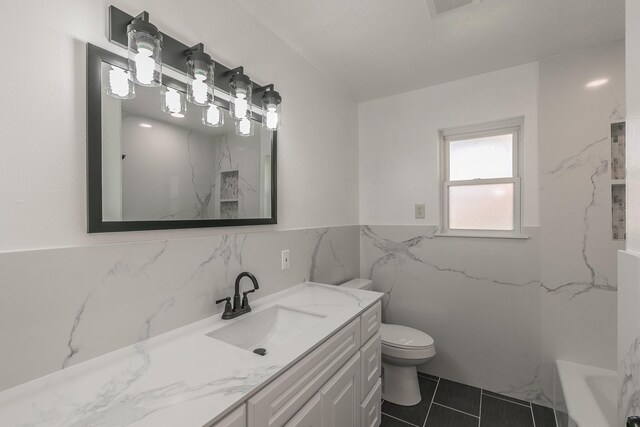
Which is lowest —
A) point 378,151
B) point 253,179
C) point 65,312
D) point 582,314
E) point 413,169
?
point 582,314

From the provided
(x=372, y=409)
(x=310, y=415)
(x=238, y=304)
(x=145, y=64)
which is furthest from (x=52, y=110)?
(x=372, y=409)

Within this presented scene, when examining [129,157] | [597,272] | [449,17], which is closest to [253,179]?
[129,157]

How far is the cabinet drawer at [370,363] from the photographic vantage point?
1.54m

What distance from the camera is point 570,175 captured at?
1.91 metres

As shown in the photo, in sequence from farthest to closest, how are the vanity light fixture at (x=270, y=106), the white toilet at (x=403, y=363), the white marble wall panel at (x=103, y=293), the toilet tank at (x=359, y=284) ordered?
the toilet tank at (x=359, y=284)
the white toilet at (x=403, y=363)
the vanity light fixture at (x=270, y=106)
the white marble wall panel at (x=103, y=293)

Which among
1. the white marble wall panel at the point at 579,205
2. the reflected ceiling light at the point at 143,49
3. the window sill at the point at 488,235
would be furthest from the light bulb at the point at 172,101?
the white marble wall panel at the point at 579,205

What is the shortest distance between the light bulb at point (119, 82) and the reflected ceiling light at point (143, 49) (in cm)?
3

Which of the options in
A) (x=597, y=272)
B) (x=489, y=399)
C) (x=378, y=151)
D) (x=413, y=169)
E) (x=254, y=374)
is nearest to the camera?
(x=254, y=374)

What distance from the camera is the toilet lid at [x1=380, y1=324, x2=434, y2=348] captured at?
1994mm

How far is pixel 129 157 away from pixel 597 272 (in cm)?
271

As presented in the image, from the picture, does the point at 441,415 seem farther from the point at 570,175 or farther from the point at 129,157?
the point at 129,157

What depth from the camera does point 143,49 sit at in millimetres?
1029

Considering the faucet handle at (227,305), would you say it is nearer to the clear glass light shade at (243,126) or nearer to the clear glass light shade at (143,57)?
the clear glass light shade at (243,126)

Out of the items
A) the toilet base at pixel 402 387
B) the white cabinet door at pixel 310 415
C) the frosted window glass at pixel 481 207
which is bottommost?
the toilet base at pixel 402 387
